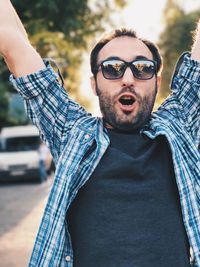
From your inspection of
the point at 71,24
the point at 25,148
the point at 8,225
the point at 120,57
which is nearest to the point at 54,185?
the point at 120,57

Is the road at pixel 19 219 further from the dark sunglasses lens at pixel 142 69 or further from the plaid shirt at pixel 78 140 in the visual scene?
the dark sunglasses lens at pixel 142 69

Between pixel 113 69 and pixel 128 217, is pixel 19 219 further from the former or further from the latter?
pixel 128 217

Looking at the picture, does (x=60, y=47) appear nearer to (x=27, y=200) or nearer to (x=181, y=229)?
(x=27, y=200)

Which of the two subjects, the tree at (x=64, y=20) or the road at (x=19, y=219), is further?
the tree at (x=64, y=20)

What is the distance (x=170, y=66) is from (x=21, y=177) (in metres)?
29.7

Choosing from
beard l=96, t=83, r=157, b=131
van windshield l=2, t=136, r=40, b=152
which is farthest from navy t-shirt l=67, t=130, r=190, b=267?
van windshield l=2, t=136, r=40, b=152

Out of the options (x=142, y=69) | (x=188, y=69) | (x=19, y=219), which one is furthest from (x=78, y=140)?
(x=19, y=219)

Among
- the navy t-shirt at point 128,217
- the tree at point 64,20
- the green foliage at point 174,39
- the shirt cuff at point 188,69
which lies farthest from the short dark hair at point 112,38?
the green foliage at point 174,39

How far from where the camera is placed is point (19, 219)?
29.2ft

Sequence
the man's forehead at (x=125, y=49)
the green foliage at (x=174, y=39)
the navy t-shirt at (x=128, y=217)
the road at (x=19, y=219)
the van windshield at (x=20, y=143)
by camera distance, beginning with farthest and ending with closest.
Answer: the green foliage at (x=174, y=39)
the van windshield at (x=20, y=143)
the road at (x=19, y=219)
the man's forehead at (x=125, y=49)
the navy t-shirt at (x=128, y=217)

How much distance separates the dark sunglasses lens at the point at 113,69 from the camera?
88.0 inches

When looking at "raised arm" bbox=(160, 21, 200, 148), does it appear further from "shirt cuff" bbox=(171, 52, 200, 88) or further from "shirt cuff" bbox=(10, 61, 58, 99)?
"shirt cuff" bbox=(10, 61, 58, 99)

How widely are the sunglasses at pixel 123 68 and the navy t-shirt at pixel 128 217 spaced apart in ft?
1.14

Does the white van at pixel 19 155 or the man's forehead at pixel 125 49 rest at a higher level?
the man's forehead at pixel 125 49
